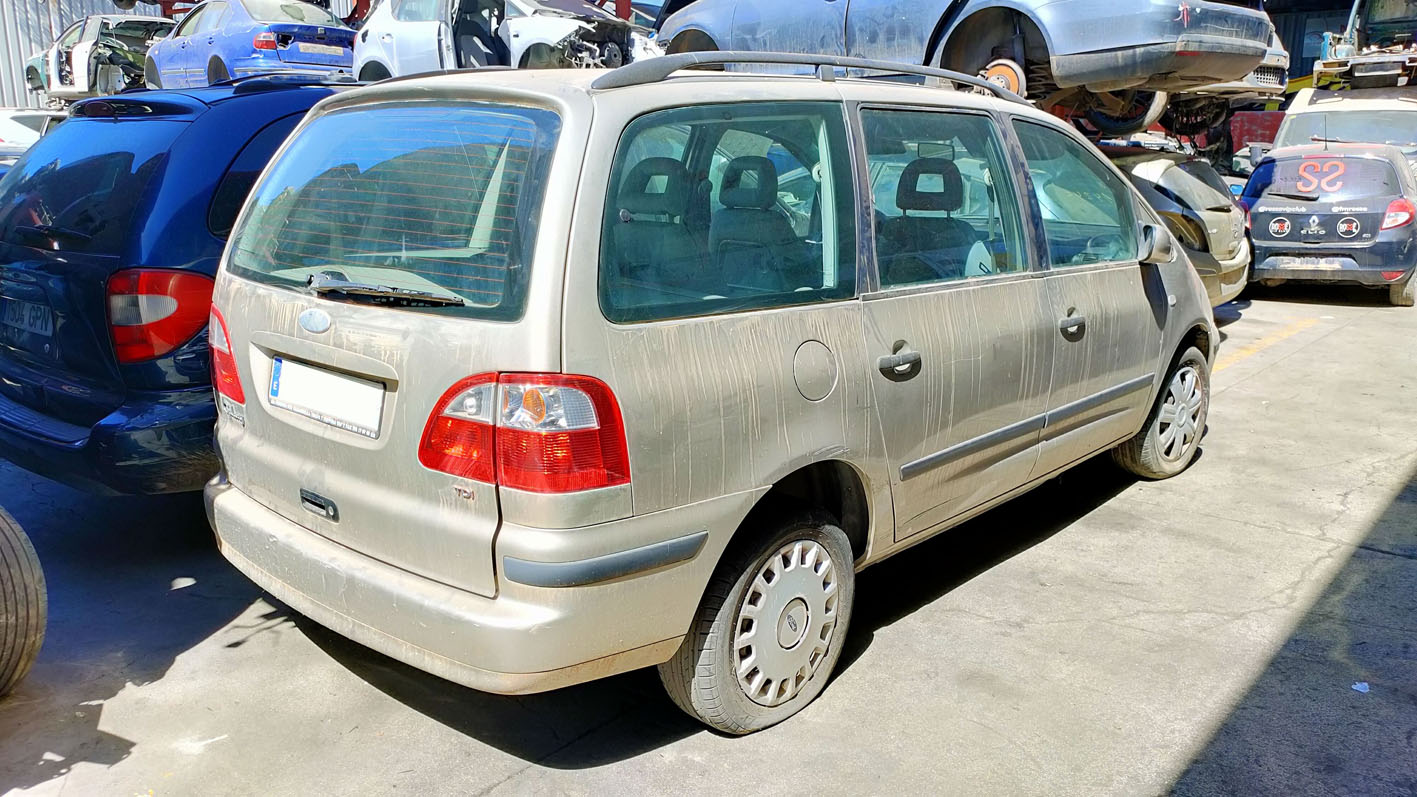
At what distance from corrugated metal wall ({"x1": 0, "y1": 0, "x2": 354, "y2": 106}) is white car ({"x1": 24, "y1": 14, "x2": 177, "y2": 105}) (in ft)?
8.06

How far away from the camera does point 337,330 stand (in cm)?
287

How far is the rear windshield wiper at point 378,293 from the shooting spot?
8.89 feet

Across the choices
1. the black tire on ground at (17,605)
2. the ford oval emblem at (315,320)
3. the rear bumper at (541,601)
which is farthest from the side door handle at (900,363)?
the black tire on ground at (17,605)

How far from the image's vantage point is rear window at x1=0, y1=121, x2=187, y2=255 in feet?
12.9

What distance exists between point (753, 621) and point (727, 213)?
1.10 meters

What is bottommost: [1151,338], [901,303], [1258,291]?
[1258,291]

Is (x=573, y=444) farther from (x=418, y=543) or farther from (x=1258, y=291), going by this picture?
(x=1258, y=291)

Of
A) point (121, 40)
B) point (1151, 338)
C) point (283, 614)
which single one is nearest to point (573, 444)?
point (283, 614)

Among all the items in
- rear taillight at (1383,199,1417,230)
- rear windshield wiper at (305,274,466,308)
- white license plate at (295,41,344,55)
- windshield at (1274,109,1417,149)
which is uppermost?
white license plate at (295,41,344,55)

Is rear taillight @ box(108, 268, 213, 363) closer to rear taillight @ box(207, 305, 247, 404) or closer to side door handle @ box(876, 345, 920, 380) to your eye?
rear taillight @ box(207, 305, 247, 404)

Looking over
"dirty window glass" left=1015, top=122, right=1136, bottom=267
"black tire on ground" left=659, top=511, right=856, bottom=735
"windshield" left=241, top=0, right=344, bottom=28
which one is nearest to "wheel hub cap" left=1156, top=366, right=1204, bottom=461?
"dirty window glass" left=1015, top=122, right=1136, bottom=267

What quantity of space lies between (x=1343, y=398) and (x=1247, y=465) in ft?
6.27

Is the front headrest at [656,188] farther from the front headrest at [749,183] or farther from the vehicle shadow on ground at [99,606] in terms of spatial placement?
the vehicle shadow on ground at [99,606]

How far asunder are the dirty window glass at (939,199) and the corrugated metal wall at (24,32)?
59.0 feet
